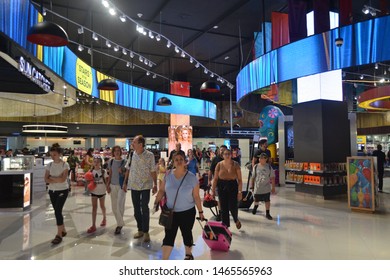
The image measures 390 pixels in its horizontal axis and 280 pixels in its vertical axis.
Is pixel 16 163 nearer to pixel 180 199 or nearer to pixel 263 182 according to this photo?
pixel 263 182

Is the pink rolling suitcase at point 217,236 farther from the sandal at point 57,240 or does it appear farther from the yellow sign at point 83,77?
the yellow sign at point 83,77

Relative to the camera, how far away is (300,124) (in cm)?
884

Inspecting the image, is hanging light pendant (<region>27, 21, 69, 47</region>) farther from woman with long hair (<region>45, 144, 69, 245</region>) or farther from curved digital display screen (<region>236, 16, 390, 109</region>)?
curved digital display screen (<region>236, 16, 390, 109</region>)

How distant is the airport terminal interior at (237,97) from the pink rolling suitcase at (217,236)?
0.30ft

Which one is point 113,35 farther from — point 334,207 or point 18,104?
point 334,207

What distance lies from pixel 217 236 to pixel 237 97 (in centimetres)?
679

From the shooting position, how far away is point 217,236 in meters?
3.79

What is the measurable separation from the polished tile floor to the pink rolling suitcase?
9 cm

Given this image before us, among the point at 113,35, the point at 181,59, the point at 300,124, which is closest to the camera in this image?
the point at 300,124

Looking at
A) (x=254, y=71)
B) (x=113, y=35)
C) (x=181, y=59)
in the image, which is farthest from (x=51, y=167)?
(x=181, y=59)

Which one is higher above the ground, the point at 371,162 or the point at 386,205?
the point at 371,162

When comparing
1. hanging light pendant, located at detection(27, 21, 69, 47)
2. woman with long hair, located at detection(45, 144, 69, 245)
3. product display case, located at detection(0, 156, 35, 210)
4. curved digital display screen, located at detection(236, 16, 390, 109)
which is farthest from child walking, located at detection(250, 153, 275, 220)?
product display case, located at detection(0, 156, 35, 210)

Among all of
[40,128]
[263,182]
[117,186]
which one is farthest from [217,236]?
[40,128]

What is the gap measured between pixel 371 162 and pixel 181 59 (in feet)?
33.1
